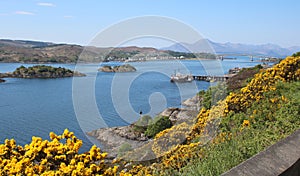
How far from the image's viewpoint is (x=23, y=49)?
143 m

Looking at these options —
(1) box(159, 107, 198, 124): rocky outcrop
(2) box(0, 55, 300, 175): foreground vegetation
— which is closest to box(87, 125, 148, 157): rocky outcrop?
(1) box(159, 107, 198, 124): rocky outcrop

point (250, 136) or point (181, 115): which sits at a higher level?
point (250, 136)

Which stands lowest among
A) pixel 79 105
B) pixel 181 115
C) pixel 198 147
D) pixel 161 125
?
pixel 181 115

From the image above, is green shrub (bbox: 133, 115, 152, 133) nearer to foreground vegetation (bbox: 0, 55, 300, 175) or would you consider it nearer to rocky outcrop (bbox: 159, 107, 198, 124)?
rocky outcrop (bbox: 159, 107, 198, 124)

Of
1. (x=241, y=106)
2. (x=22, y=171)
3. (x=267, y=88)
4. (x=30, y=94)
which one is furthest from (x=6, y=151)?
(x=30, y=94)

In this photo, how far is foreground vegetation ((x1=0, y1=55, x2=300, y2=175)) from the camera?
124 inches

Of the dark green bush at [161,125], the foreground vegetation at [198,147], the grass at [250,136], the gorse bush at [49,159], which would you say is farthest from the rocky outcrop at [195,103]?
the gorse bush at [49,159]

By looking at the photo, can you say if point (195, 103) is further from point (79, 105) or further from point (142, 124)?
point (79, 105)

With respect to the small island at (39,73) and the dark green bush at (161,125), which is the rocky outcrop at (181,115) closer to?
the dark green bush at (161,125)

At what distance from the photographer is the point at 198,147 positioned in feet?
16.4

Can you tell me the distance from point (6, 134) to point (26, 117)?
8.57m

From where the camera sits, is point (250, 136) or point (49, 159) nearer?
point (49, 159)

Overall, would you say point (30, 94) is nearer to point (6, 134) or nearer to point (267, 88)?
point (6, 134)

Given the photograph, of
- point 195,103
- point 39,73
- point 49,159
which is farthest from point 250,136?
point 39,73
